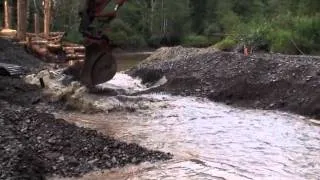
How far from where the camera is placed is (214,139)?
13.1 m

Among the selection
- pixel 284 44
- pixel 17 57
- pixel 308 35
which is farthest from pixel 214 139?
pixel 308 35

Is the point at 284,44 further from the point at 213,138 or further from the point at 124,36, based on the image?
the point at 124,36

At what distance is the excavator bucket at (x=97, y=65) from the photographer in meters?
18.0

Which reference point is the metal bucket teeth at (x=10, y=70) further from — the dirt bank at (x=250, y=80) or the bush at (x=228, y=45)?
the bush at (x=228, y=45)

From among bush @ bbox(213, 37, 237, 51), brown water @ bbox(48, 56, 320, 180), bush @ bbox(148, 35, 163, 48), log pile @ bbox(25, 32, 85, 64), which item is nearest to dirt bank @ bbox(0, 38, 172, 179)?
brown water @ bbox(48, 56, 320, 180)

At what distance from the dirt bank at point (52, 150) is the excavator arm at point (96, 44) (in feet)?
17.5

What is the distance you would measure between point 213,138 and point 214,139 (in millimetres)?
111

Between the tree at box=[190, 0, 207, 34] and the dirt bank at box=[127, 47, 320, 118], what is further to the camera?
the tree at box=[190, 0, 207, 34]

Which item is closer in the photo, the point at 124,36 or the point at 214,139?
the point at 214,139

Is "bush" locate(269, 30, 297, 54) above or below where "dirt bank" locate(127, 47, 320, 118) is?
above

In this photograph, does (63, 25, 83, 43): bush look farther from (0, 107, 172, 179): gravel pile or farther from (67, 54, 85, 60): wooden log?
(0, 107, 172, 179): gravel pile

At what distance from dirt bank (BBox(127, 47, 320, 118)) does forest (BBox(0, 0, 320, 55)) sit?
10.0 metres

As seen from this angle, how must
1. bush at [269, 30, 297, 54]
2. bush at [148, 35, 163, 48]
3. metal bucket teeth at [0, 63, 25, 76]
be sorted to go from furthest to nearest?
1. bush at [148, 35, 163, 48]
2. bush at [269, 30, 297, 54]
3. metal bucket teeth at [0, 63, 25, 76]

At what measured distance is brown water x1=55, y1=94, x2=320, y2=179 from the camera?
10023mm
